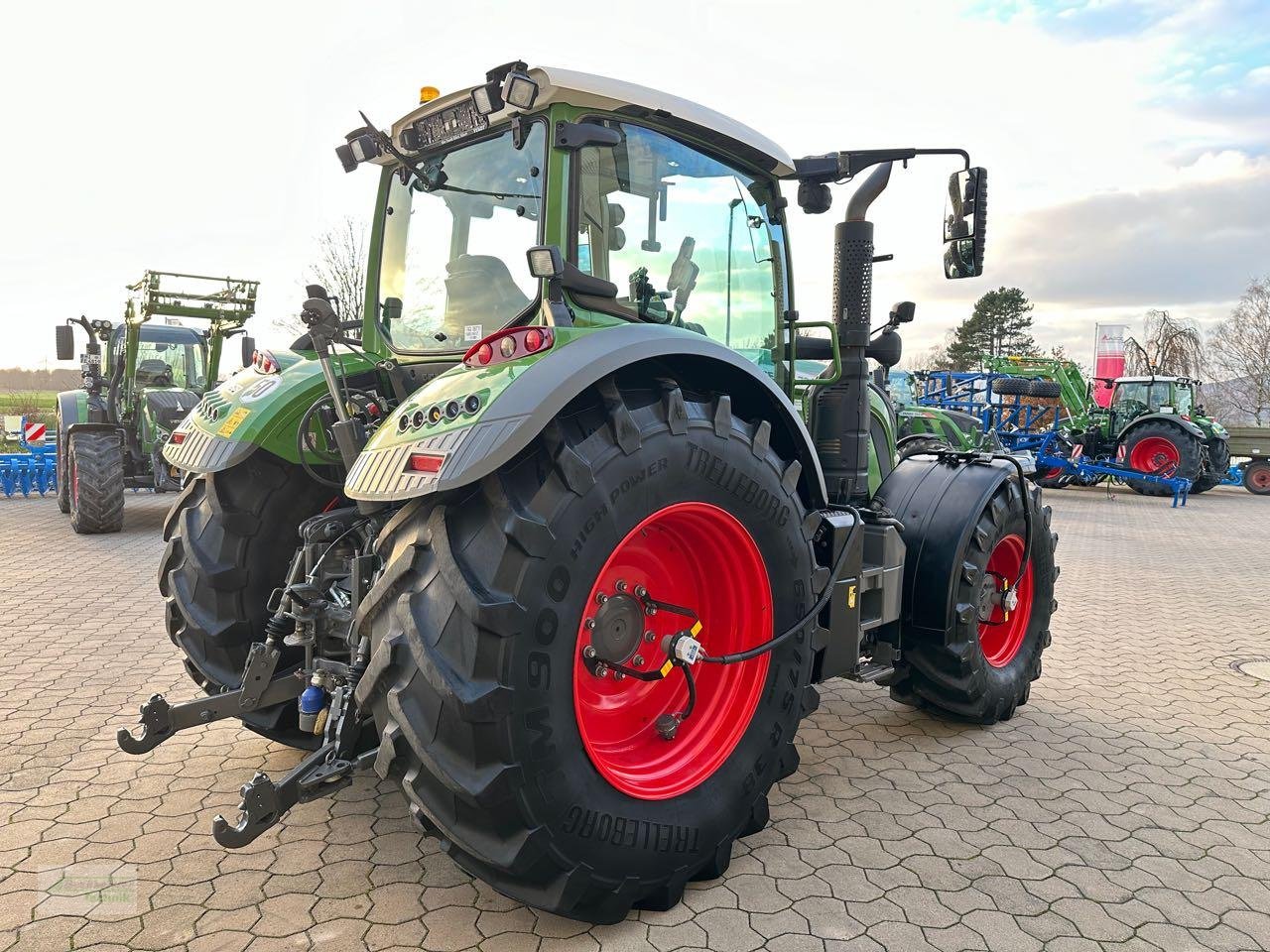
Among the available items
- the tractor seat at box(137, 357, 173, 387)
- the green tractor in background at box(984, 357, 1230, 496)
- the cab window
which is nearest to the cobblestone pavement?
the cab window

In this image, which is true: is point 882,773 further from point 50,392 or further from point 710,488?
point 50,392

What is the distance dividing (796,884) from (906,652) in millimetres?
1508

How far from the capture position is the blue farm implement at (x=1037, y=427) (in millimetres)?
15898

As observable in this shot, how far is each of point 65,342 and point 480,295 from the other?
10881 millimetres

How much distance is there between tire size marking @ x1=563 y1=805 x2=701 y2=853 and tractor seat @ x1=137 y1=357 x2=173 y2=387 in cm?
1153

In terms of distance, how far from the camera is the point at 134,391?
1138 centimetres

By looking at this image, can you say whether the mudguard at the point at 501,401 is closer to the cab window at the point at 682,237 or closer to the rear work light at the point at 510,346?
the rear work light at the point at 510,346

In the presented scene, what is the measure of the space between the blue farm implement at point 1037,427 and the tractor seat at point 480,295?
1421 centimetres

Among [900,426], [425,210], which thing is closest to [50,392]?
[900,426]

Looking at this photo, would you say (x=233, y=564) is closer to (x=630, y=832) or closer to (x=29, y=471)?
(x=630, y=832)

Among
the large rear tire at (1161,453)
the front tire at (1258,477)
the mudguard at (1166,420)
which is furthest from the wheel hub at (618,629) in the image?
the front tire at (1258,477)

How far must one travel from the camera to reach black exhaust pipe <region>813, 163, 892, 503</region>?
390 centimetres

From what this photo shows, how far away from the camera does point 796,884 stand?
9.02 feet

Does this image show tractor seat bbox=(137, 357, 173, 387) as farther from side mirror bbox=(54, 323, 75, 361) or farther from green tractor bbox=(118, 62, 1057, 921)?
green tractor bbox=(118, 62, 1057, 921)
